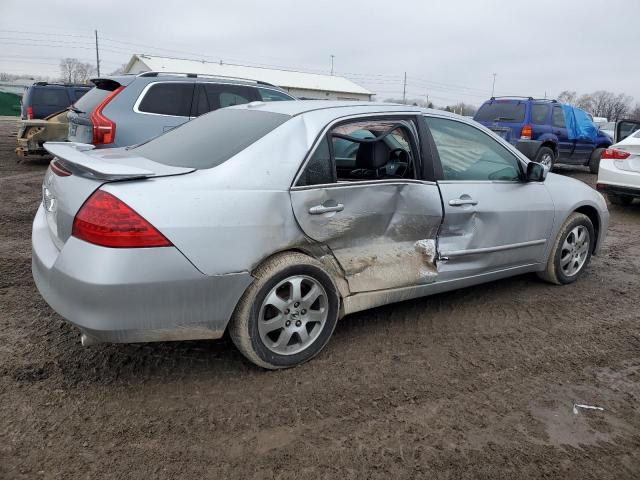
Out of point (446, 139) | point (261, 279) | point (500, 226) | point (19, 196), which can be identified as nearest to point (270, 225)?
point (261, 279)

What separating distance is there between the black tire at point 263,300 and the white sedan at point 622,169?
6.70 metres

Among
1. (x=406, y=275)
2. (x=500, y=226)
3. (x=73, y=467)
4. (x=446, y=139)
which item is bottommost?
(x=73, y=467)

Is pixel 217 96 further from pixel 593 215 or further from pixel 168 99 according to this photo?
pixel 593 215

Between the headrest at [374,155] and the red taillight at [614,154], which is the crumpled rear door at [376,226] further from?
the red taillight at [614,154]

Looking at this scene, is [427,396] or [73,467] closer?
[73,467]

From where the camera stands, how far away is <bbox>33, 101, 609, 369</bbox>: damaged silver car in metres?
2.57

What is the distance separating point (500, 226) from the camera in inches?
159

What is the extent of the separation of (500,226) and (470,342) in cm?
99

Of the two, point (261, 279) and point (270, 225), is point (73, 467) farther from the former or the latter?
point (270, 225)

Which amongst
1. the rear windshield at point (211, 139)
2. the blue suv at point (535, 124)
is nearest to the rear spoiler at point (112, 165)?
the rear windshield at point (211, 139)

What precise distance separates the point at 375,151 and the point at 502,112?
984 cm

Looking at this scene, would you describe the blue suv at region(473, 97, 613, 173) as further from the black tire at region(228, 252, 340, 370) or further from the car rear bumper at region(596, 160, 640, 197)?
the black tire at region(228, 252, 340, 370)

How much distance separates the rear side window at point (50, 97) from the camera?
45.7 feet

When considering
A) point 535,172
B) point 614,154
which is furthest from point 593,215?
point 614,154
